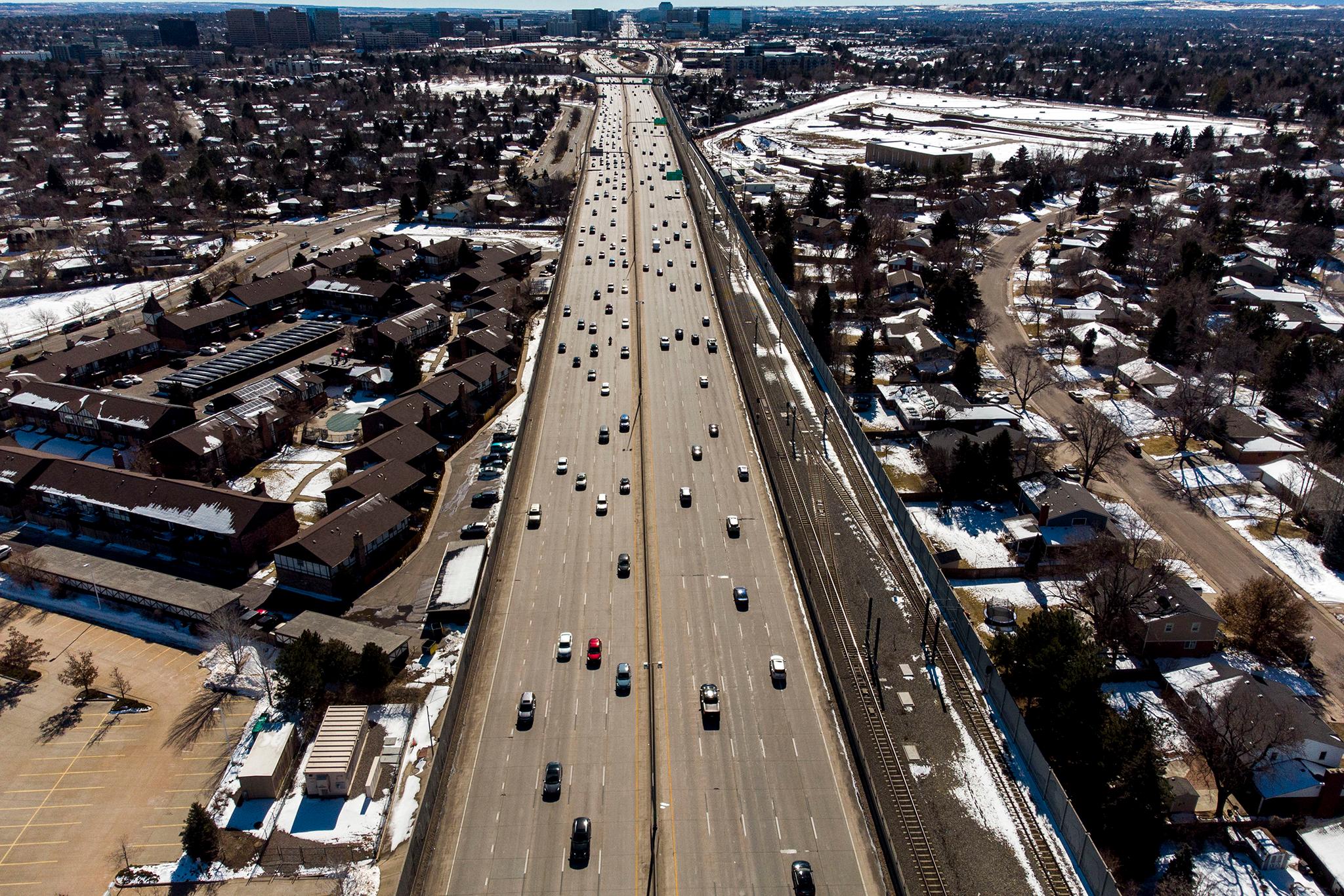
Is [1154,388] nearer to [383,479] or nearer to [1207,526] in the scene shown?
[1207,526]

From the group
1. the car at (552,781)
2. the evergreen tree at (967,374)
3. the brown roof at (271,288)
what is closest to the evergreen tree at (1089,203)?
the evergreen tree at (967,374)

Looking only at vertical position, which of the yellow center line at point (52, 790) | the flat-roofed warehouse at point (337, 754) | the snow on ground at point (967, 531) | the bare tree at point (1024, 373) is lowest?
the yellow center line at point (52, 790)

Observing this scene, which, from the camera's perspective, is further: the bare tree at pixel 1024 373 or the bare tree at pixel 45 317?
the bare tree at pixel 45 317

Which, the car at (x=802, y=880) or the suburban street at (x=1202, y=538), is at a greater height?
the car at (x=802, y=880)

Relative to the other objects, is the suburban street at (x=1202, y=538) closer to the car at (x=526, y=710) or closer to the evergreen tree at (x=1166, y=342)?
the evergreen tree at (x=1166, y=342)

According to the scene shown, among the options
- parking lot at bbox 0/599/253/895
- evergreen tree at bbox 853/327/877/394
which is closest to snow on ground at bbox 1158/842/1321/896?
parking lot at bbox 0/599/253/895

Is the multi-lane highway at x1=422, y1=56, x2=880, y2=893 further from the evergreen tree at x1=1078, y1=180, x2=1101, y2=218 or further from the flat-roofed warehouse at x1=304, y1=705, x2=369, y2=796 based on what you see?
the evergreen tree at x1=1078, y1=180, x2=1101, y2=218

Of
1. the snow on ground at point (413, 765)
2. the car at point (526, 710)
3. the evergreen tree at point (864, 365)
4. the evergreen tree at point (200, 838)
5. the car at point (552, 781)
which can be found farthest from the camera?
the evergreen tree at point (864, 365)
